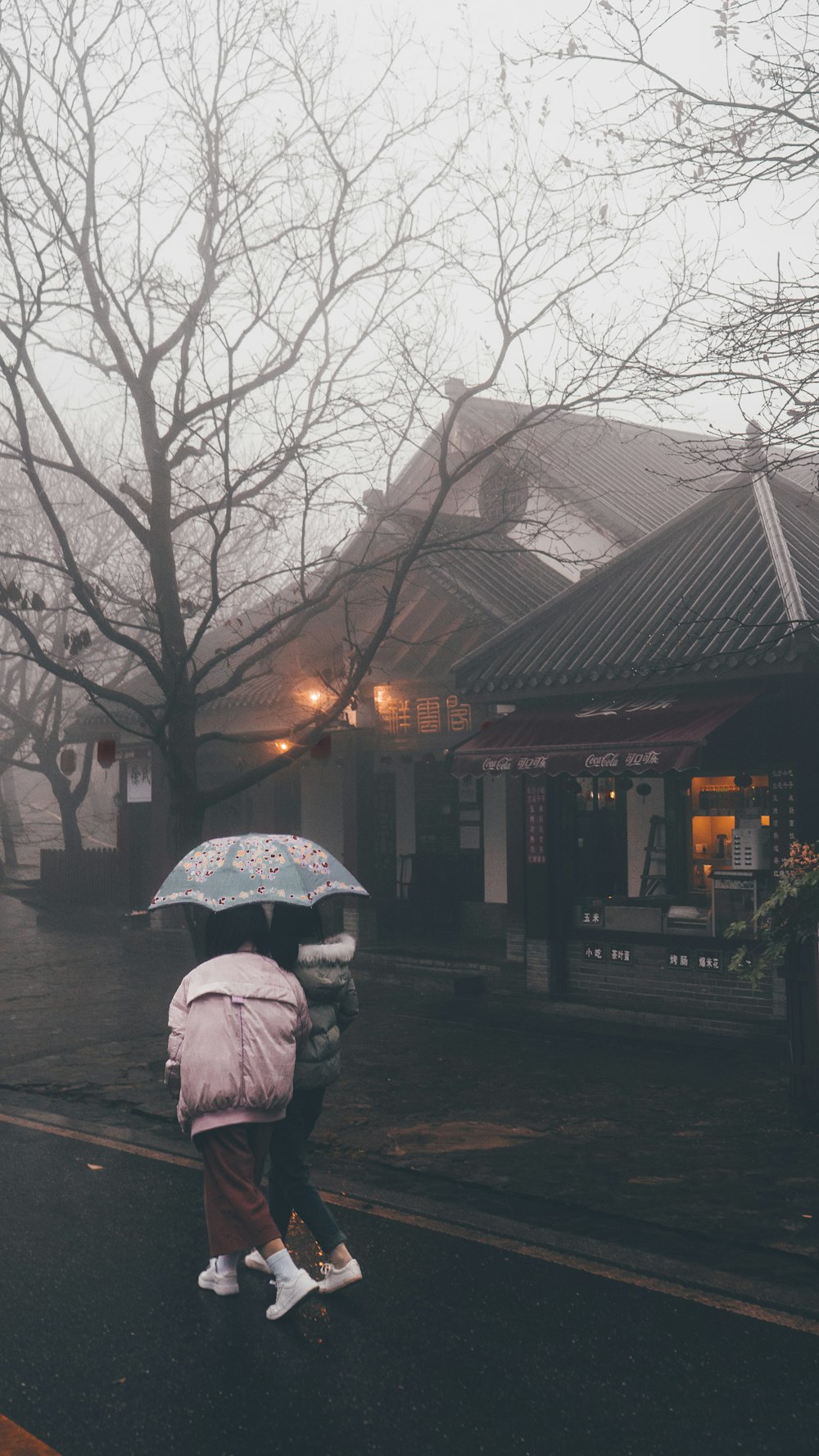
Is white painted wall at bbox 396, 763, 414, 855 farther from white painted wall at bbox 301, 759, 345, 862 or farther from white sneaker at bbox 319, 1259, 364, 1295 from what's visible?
white sneaker at bbox 319, 1259, 364, 1295

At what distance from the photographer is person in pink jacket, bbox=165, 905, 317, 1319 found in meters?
5.02

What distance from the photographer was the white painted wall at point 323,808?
21453mm

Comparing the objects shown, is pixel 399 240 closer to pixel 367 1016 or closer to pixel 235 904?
pixel 367 1016

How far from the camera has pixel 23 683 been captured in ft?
94.2

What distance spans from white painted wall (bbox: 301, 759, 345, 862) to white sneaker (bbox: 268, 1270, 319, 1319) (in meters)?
→ 16.2

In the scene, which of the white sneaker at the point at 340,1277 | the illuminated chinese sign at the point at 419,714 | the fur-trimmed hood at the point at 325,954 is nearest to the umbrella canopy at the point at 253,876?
the fur-trimmed hood at the point at 325,954

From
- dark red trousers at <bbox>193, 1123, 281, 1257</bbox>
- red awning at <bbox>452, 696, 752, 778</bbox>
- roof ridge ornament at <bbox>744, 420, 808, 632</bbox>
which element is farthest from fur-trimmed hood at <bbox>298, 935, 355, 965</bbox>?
red awning at <bbox>452, 696, 752, 778</bbox>

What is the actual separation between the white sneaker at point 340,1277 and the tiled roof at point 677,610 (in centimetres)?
659

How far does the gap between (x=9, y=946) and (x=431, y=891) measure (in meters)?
6.95

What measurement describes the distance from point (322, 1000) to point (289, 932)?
34cm

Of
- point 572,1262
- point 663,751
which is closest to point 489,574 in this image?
point 663,751

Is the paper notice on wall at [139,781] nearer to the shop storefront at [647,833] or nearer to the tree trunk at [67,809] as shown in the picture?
the tree trunk at [67,809]

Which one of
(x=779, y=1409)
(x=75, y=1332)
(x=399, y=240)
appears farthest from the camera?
(x=399, y=240)

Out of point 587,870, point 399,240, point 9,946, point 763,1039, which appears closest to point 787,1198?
→ point 763,1039
